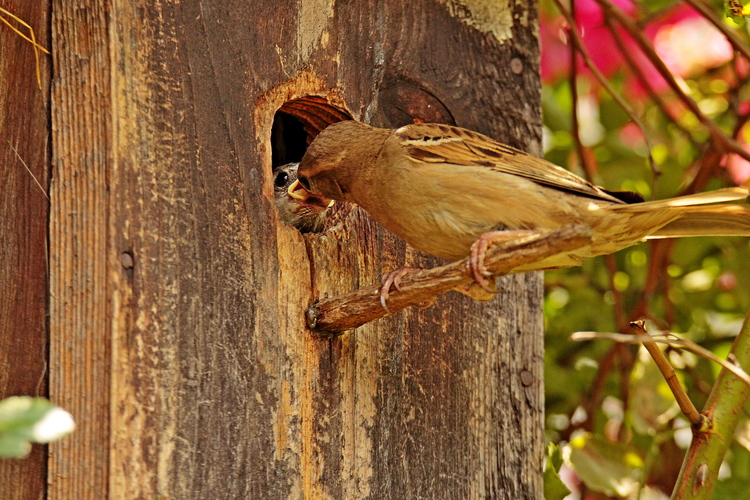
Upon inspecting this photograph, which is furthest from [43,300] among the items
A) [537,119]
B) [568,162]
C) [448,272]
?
[568,162]

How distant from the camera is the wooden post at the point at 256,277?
1.98 m

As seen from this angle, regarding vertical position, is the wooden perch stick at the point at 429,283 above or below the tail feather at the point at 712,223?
below

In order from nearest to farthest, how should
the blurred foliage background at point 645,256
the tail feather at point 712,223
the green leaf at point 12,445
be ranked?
the green leaf at point 12,445 → the tail feather at point 712,223 → the blurred foliage background at point 645,256

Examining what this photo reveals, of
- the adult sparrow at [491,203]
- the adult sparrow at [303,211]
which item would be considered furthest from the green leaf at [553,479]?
the adult sparrow at [303,211]

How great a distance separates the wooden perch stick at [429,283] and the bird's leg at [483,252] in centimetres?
2

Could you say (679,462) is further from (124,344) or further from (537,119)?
(124,344)

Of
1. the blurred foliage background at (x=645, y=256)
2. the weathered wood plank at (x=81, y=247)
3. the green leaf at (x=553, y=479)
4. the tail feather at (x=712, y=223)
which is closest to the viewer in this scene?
the weathered wood plank at (x=81, y=247)

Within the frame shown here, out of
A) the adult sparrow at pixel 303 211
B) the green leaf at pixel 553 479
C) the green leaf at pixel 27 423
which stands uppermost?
the adult sparrow at pixel 303 211

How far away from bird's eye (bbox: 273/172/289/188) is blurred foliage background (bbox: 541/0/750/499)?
3.60ft

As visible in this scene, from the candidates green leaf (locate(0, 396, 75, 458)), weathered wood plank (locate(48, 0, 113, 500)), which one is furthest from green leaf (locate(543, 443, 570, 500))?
green leaf (locate(0, 396, 75, 458))

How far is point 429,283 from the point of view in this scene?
81.8 inches

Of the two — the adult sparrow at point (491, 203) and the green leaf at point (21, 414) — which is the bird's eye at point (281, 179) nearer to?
the adult sparrow at point (491, 203)

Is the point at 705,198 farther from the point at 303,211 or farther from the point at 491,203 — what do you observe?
the point at 303,211

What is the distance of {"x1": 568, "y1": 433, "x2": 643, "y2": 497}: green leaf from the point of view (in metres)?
2.87
